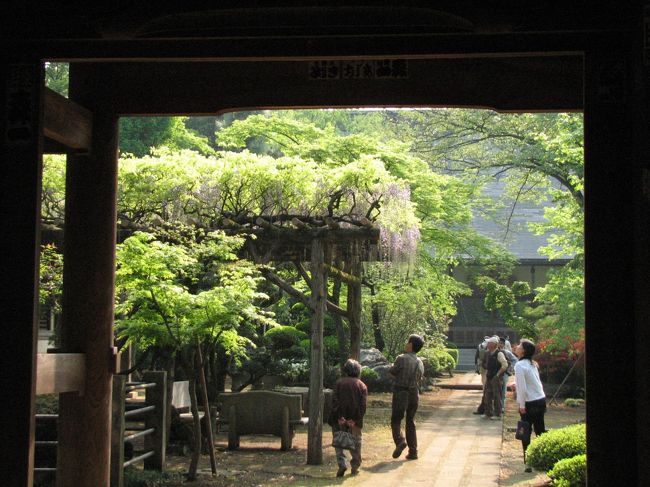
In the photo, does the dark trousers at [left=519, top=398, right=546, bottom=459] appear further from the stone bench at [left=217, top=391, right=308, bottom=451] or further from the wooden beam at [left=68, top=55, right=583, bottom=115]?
the wooden beam at [left=68, top=55, right=583, bottom=115]

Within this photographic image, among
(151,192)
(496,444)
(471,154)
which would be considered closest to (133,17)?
(151,192)

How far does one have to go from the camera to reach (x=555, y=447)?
31.6ft

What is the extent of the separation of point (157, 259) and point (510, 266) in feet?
56.2

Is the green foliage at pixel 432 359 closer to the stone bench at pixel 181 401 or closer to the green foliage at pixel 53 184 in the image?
the stone bench at pixel 181 401

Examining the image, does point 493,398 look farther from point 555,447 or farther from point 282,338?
point 555,447

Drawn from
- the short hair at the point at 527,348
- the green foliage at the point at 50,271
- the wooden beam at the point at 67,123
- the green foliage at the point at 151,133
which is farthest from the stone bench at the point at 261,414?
the green foliage at the point at 151,133

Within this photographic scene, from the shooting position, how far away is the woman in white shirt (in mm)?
10492

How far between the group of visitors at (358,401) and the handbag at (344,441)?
1 cm

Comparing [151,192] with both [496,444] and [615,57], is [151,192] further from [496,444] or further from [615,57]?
[615,57]

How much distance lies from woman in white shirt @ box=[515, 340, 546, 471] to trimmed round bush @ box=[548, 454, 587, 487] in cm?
209

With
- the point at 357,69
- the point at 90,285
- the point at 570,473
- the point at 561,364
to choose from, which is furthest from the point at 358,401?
the point at 561,364

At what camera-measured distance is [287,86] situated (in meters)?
6.02

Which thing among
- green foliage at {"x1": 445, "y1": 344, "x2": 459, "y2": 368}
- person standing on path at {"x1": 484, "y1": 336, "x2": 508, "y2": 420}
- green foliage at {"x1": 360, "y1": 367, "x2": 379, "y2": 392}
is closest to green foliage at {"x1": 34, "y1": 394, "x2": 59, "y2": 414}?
person standing on path at {"x1": 484, "y1": 336, "x2": 508, "y2": 420}

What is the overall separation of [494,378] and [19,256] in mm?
12774
